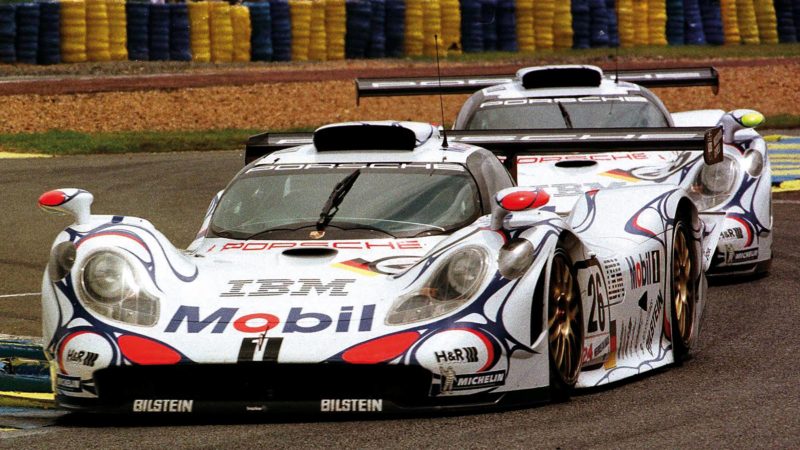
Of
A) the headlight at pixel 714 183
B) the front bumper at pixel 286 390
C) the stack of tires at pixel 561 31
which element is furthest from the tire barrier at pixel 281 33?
the front bumper at pixel 286 390

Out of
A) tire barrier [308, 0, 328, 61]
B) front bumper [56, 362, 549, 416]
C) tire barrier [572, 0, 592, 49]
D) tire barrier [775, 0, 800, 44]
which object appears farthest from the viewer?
tire barrier [775, 0, 800, 44]

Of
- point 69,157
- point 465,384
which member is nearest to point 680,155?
point 465,384

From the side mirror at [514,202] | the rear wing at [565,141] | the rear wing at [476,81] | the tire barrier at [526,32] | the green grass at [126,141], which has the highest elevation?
the side mirror at [514,202]

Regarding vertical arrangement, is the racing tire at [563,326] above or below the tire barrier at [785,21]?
above

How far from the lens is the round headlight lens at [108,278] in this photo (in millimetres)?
6441

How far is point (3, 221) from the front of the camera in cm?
1406

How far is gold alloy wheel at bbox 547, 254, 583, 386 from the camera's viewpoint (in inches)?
255

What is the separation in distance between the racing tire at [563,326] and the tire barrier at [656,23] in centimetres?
3091

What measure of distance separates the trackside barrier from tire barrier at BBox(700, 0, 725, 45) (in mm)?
23

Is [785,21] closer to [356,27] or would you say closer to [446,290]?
[356,27]

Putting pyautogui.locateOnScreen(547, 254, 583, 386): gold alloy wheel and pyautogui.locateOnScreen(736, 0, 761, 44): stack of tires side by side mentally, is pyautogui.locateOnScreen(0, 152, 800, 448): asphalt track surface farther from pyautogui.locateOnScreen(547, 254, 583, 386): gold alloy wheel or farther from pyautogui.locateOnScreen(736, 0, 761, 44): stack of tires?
pyautogui.locateOnScreen(736, 0, 761, 44): stack of tires

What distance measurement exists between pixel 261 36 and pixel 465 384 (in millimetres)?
27886

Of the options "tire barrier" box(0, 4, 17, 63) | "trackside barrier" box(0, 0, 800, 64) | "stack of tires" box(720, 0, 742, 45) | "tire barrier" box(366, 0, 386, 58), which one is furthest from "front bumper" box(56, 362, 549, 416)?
"stack of tires" box(720, 0, 742, 45)

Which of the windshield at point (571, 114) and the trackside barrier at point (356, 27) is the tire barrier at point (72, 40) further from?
the windshield at point (571, 114)
